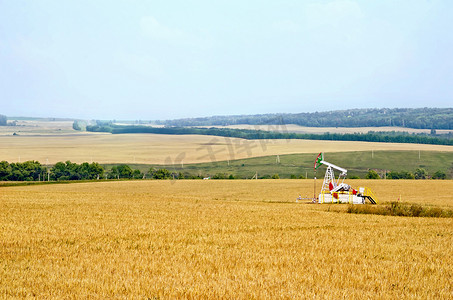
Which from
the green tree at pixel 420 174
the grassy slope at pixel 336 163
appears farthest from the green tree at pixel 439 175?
the grassy slope at pixel 336 163

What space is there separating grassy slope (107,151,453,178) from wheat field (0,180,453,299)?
78880mm

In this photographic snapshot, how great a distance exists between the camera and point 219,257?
1380 centimetres

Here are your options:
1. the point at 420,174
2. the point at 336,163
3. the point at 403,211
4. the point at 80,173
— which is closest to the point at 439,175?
the point at 420,174

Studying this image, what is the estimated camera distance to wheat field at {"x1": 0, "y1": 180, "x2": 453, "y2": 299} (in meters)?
10.3

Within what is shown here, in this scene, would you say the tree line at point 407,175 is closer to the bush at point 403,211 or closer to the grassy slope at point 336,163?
the grassy slope at point 336,163

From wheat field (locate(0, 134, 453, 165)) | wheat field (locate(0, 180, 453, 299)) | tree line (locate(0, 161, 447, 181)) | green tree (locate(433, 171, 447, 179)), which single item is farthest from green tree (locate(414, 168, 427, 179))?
wheat field (locate(0, 180, 453, 299))

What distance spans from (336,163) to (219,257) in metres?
98.9

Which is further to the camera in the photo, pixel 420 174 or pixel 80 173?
pixel 420 174

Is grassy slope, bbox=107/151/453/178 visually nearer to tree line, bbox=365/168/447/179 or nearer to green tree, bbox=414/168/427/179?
green tree, bbox=414/168/427/179

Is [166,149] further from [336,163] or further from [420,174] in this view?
[420,174]

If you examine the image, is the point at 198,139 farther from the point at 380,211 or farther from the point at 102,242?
the point at 102,242

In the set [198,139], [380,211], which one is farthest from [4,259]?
[198,139]

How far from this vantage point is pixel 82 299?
939 cm

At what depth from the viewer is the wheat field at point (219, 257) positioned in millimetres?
10266
